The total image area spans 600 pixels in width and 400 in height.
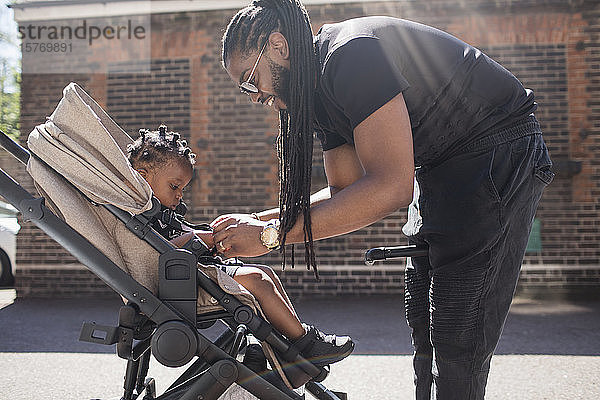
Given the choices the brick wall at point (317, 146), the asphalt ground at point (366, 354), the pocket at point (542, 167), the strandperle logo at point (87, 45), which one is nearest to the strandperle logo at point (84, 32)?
the strandperle logo at point (87, 45)

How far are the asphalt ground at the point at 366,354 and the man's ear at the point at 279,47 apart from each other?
7.81ft

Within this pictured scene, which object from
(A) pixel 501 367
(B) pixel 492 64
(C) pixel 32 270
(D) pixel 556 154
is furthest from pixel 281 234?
(C) pixel 32 270

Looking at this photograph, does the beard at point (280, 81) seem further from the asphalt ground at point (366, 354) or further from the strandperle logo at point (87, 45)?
the strandperle logo at point (87, 45)

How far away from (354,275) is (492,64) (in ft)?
17.6

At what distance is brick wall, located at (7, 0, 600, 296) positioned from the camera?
696cm

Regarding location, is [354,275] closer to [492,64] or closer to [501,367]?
[501,367]

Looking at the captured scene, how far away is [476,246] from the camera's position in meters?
1.89

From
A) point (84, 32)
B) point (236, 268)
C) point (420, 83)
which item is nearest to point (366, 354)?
point (236, 268)

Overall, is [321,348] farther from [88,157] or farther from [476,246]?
[88,157]

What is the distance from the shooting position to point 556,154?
7.00 m

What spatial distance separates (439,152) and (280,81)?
578 millimetres

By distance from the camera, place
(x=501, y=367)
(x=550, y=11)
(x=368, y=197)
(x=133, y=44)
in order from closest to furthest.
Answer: (x=368, y=197) → (x=501, y=367) → (x=550, y=11) → (x=133, y=44)

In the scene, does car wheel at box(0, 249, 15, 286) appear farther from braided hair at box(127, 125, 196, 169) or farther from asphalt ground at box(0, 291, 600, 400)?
braided hair at box(127, 125, 196, 169)

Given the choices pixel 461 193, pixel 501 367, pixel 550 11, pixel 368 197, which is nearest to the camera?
pixel 368 197
